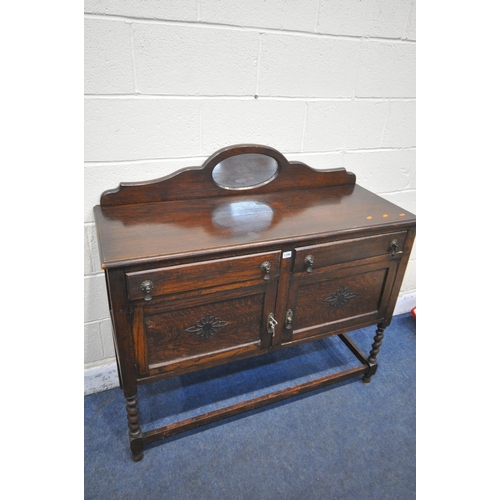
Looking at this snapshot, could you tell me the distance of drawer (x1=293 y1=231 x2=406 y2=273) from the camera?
1.15 metres

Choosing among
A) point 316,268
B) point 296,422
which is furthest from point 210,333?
point 296,422

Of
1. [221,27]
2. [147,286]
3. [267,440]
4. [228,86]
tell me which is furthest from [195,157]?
[267,440]

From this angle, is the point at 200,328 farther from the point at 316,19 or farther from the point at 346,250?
the point at 316,19

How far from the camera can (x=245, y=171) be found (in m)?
1.36

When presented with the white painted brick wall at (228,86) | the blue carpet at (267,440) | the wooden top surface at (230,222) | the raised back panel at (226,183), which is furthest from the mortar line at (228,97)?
the blue carpet at (267,440)

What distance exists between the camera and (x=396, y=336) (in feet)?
6.72

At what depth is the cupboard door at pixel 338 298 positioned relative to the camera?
1.25m

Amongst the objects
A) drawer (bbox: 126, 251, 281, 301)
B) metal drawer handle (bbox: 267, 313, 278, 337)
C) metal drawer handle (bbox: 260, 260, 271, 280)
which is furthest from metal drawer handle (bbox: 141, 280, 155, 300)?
metal drawer handle (bbox: 267, 313, 278, 337)

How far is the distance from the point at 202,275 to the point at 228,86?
70 cm

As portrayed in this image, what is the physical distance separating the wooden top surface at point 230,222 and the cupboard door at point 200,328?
155 millimetres

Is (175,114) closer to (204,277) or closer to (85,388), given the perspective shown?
(204,277)

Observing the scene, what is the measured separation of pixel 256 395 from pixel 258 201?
0.91m

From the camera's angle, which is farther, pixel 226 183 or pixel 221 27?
pixel 226 183

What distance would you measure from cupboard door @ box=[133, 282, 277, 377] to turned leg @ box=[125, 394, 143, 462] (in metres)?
0.16
